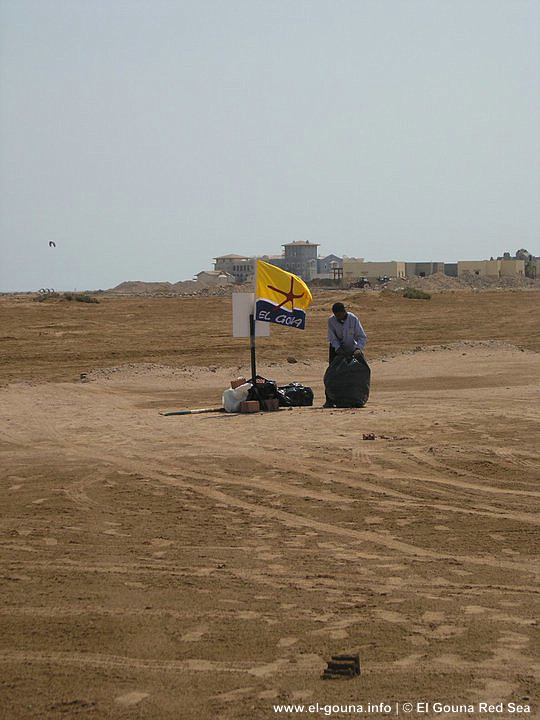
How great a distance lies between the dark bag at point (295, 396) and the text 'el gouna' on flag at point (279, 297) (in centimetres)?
104

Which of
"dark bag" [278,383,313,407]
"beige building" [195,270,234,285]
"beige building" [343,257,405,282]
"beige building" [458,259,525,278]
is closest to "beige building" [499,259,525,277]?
"beige building" [458,259,525,278]

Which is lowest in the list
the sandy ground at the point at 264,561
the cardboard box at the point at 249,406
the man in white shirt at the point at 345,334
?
the sandy ground at the point at 264,561

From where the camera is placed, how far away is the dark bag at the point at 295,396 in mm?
15570

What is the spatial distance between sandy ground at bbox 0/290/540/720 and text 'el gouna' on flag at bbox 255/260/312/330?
2.07 metres

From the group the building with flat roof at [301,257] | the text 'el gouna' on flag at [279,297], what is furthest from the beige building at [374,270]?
the text 'el gouna' on flag at [279,297]

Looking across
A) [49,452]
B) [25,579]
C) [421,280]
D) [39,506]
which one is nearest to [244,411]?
[49,452]

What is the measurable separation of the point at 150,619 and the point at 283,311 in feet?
33.8

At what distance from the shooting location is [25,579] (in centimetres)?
709

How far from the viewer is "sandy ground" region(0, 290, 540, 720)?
5.36 meters

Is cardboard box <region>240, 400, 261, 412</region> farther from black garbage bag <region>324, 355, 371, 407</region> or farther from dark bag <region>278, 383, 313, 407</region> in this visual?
black garbage bag <region>324, 355, 371, 407</region>

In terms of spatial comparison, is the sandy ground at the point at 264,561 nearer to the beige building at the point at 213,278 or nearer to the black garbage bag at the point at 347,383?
the black garbage bag at the point at 347,383

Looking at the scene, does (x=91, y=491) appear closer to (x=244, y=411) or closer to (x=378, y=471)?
(x=378, y=471)

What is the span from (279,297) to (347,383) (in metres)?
1.92

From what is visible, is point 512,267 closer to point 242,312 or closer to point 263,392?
point 242,312
